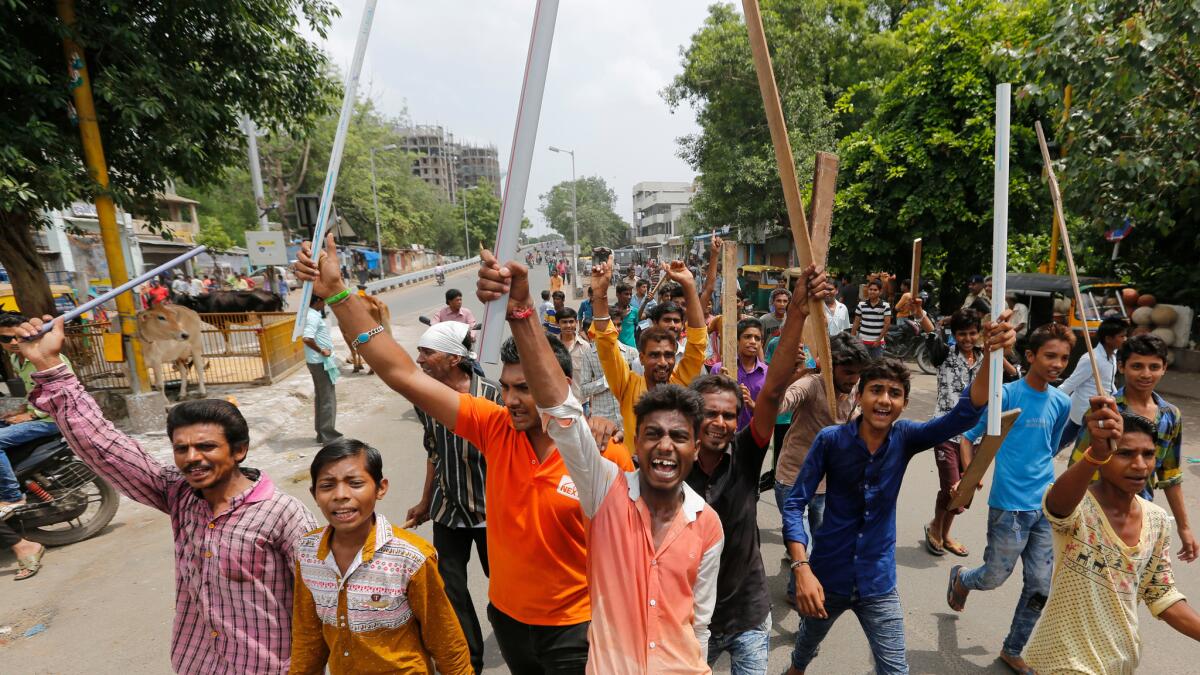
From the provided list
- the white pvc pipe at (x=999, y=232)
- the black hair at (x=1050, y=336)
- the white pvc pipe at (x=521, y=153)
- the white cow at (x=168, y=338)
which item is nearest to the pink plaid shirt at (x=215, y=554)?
the white pvc pipe at (x=521, y=153)

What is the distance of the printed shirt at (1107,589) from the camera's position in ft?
7.13

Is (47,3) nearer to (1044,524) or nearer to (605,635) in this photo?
(605,635)

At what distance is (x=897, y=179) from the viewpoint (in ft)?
42.3

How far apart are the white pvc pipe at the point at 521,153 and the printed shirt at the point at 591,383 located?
2642 millimetres

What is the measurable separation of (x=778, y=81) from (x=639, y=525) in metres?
20.1

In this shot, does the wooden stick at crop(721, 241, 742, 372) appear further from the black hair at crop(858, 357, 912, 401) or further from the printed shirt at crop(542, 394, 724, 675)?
the printed shirt at crop(542, 394, 724, 675)

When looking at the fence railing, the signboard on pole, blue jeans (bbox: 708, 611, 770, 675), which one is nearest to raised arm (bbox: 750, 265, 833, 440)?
blue jeans (bbox: 708, 611, 770, 675)

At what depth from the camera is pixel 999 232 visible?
6.49 feet

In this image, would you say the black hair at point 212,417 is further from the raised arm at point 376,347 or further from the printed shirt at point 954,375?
the printed shirt at point 954,375

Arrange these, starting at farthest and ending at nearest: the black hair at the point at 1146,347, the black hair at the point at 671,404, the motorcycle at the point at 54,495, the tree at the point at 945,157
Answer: the tree at the point at 945,157 < the motorcycle at the point at 54,495 < the black hair at the point at 1146,347 < the black hair at the point at 671,404

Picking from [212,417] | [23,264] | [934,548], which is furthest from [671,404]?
[23,264]

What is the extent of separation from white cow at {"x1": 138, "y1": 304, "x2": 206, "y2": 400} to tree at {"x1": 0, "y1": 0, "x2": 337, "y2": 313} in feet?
3.65

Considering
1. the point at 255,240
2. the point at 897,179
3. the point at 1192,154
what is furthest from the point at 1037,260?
the point at 255,240

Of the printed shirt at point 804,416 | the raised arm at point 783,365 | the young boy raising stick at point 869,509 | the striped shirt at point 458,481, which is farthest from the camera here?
the printed shirt at point 804,416
